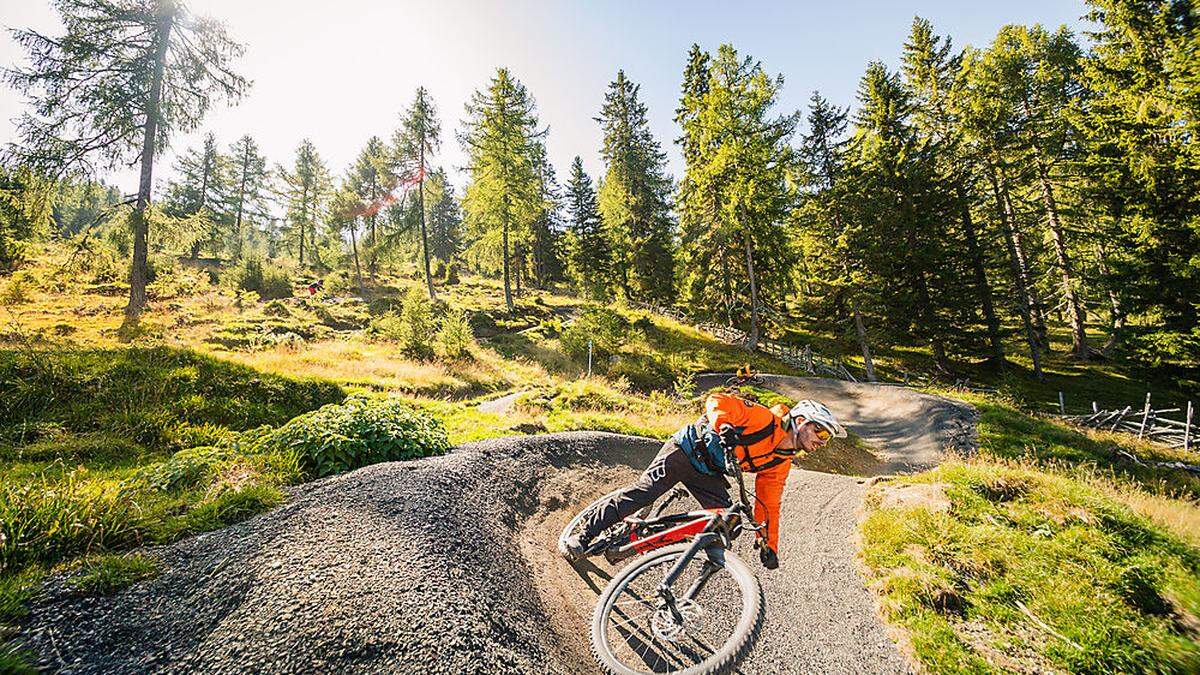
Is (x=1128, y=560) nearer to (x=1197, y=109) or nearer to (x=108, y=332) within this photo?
(x=1197, y=109)

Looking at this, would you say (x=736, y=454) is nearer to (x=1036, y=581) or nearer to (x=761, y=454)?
(x=761, y=454)

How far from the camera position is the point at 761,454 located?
4.34 metres

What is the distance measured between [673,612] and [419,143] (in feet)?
129

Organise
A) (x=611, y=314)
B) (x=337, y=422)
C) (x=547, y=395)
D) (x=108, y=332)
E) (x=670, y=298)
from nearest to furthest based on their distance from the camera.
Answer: (x=337, y=422)
(x=108, y=332)
(x=547, y=395)
(x=611, y=314)
(x=670, y=298)

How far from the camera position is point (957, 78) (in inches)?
1052

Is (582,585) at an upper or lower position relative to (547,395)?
lower

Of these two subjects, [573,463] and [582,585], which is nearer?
[582,585]

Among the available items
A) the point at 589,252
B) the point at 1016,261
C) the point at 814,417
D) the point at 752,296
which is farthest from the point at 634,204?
the point at 814,417

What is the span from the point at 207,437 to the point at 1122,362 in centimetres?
3532

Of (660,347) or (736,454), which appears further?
(660,347)

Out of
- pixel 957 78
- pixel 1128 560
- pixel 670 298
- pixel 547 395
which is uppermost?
pixel 957 78

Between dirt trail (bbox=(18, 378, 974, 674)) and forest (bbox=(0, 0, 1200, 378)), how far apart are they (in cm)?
1749

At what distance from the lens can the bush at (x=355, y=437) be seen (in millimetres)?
6316

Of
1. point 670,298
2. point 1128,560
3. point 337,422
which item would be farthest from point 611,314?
point 1128,560
